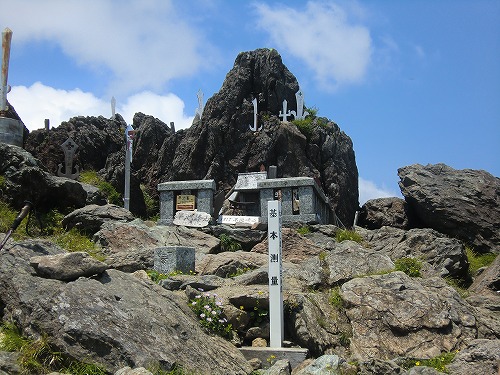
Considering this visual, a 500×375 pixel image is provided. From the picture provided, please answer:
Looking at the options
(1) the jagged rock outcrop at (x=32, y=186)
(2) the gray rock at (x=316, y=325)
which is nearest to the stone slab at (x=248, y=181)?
(1) the jagged rock outcrop at (x=32, y=186)

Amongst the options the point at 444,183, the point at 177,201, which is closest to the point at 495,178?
the point at 444,183

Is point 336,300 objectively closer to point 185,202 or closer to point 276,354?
point 276,354

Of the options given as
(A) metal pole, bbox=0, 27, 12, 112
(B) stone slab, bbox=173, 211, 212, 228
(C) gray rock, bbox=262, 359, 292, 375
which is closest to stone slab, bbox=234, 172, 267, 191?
(B) stone slab, bbox=173, 211, 212, 228

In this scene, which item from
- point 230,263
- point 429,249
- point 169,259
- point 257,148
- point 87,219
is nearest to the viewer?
point 169,259

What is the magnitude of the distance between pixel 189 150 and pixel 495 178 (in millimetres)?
21203

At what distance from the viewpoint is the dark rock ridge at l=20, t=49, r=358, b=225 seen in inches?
1556

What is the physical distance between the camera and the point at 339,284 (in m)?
13.6

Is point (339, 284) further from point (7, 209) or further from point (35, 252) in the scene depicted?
point (7, 209)

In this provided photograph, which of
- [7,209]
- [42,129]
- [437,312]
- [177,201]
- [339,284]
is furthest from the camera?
[42,129]

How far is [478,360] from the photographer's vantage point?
903 centimetres

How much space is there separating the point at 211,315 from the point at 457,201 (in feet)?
59.2

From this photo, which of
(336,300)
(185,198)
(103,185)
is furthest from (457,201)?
(103,185)

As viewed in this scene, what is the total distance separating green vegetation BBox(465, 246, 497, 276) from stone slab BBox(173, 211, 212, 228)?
31.3ft

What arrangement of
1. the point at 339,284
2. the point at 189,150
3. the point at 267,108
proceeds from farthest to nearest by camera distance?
the point at 267,108, the point at 189,150, the point at 339,284
